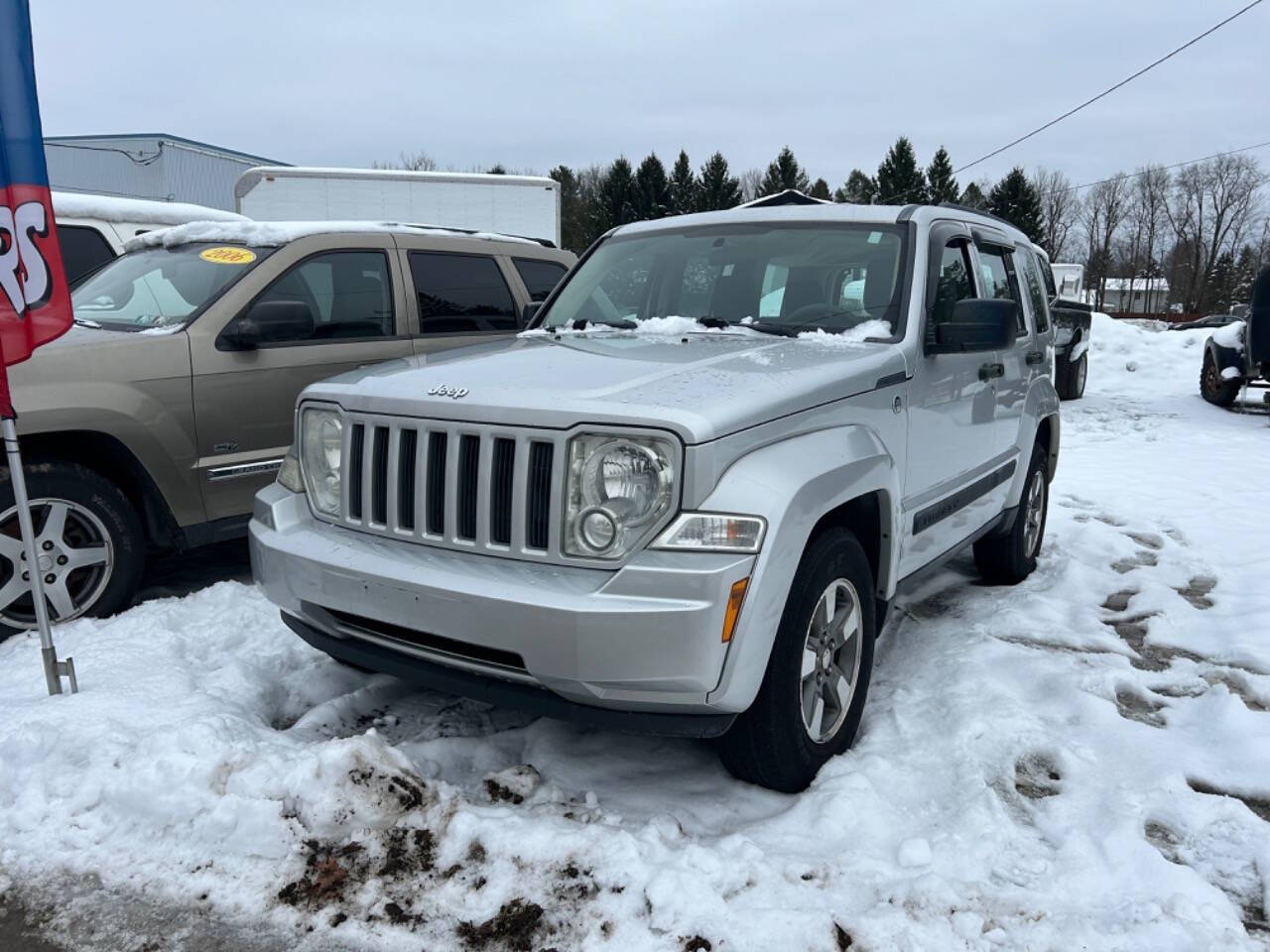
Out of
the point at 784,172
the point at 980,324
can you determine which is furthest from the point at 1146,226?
the point at 980,324

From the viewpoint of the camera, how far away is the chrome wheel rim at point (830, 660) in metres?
2.79

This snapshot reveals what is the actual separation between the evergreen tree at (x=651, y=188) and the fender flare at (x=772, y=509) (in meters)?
43.5

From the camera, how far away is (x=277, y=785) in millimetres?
2566

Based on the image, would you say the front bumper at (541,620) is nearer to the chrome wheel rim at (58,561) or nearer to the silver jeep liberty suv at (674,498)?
the silver jeep liberty suv at (674,498)

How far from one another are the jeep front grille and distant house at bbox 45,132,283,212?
94.4ft

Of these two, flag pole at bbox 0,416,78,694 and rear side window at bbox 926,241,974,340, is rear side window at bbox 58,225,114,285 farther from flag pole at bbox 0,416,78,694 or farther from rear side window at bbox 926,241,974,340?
rear side window at bbox 926,241,974,340

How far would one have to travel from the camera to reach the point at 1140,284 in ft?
249

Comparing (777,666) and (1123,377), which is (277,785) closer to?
(777,666)

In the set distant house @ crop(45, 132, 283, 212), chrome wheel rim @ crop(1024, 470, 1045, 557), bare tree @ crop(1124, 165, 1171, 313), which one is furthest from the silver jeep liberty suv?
bare tree @ crop(1124, 165, 1171, 313)

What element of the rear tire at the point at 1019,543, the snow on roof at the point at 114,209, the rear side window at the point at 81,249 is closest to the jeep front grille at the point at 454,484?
the rear tire at the point at 1019,543

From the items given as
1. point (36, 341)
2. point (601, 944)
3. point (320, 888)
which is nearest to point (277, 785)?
point (320, 888)

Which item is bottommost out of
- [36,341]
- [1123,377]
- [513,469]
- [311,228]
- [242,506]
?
[1123,377]

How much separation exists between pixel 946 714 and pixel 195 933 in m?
2.42

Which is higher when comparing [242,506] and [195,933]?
[242,506]
